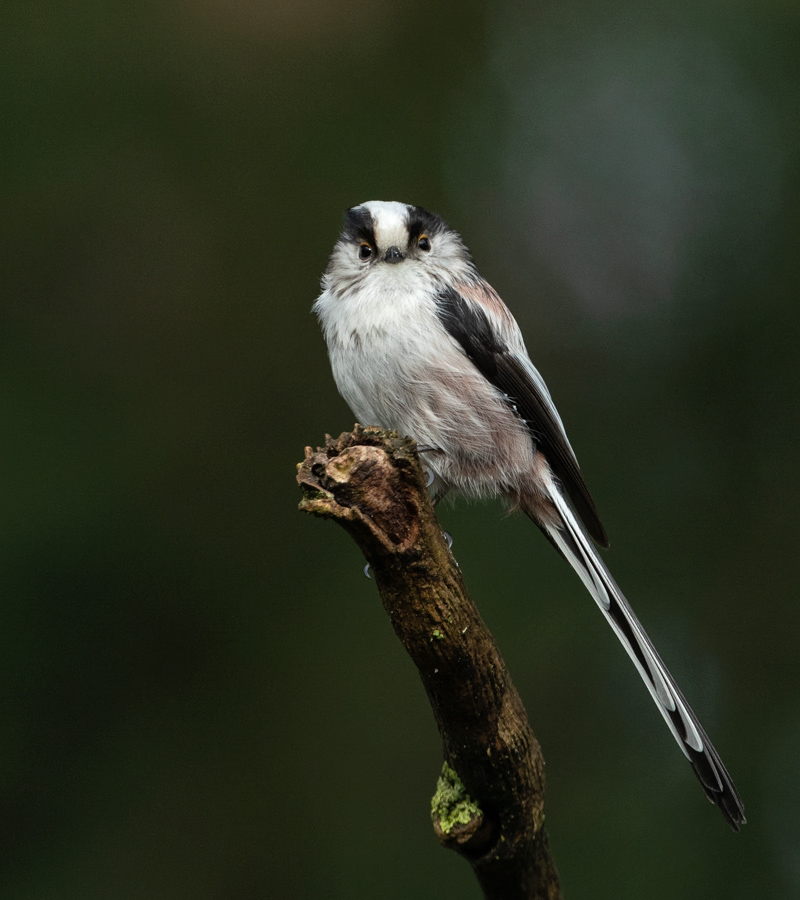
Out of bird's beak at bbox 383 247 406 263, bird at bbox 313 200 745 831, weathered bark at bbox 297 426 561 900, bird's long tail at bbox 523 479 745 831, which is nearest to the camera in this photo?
weathered bark at bbox 297 426 561 900

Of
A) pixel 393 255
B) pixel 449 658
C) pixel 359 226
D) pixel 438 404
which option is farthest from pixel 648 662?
pixel 359 226

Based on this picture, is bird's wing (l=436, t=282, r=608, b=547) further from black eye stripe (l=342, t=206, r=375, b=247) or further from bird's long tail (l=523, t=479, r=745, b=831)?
black eye stripe (l=342, t=206, r=375, b=247)

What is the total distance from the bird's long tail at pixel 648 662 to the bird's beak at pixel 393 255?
84 centimetres

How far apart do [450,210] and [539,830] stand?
8.55ft

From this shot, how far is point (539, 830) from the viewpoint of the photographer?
2.35m

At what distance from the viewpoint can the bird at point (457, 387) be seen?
8.70ft

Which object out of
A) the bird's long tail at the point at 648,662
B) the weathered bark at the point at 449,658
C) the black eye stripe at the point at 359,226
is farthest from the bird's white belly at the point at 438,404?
the weathered bark at the point at 449,658

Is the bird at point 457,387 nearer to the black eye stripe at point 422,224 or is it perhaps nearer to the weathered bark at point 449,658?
the black eye stripe at point 422,224

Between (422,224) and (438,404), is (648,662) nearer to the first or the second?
(438,404)

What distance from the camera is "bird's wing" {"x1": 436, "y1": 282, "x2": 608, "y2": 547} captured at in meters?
2.79

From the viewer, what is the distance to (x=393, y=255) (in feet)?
9.09

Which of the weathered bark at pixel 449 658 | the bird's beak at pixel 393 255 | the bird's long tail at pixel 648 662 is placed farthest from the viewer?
the bird's beak at pixel 393 255

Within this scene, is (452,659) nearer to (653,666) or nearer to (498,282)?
(653,666)

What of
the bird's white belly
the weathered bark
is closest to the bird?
the bird's white belly
